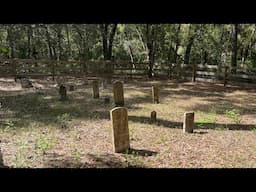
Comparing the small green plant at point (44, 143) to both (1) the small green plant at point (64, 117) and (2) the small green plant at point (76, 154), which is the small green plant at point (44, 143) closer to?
(2) the small green plant at point (76, 154)

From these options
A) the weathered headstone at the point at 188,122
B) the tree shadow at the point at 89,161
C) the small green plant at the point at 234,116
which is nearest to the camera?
the tree shadow at the point at 89,161

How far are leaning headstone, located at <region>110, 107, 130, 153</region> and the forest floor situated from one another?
8.1 inches

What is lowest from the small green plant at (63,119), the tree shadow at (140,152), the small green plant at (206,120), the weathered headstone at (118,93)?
the tree shadow at (140,152)

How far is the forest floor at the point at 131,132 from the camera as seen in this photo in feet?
21.0

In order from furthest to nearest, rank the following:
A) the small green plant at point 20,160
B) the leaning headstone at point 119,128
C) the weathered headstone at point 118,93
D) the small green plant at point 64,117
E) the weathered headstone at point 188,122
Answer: the weathered headstone at point 118,93 < the small green plant at point 64,117 < the weathered headstone at point 188,122 < the leaning headstone at point 119,128 < the small green plant at point 20,160

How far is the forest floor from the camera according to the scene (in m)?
6.41

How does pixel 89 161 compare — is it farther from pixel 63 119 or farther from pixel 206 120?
pixel 206 120

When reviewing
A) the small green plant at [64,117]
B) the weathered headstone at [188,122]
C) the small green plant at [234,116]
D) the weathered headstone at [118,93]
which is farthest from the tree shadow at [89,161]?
the weathered headstone at [118,93]

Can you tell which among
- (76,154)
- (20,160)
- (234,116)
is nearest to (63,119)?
(76,154)

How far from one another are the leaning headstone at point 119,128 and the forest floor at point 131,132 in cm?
21

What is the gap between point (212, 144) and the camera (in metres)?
7.58

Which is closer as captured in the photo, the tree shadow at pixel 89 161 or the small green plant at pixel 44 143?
the tree shadow at pixel 89 161

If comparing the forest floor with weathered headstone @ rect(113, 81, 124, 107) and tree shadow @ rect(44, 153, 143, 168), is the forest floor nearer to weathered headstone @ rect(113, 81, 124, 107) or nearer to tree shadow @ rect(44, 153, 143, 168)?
tree shadow @ rect(44, 153, 143, 168)
